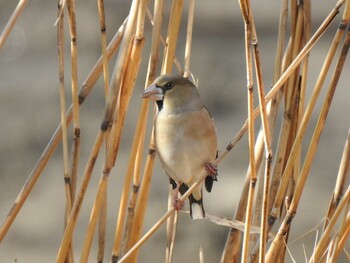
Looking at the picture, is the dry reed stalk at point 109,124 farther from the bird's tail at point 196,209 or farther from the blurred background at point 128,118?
the blurred background at point 128,118

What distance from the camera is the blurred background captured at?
9.67 ft

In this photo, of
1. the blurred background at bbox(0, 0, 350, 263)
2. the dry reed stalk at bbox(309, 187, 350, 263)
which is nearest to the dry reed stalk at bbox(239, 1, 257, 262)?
the dry reed stalk at bbox(309, 187, 350, 263)

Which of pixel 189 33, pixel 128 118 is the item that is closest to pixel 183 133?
pixel 189 33

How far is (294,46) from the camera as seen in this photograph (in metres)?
1.59

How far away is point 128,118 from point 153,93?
4.49 ft

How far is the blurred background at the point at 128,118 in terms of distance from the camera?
2.95m

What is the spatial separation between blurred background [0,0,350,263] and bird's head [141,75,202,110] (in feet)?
3.03

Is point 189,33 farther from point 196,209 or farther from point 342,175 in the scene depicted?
point 196,209

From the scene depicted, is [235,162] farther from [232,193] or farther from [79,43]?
[79,43]

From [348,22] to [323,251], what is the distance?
1.27 ft

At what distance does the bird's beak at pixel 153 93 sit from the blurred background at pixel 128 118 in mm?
1067

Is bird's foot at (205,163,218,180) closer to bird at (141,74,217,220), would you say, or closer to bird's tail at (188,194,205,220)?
bird at (141,74,217,220)

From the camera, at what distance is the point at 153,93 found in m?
1.73

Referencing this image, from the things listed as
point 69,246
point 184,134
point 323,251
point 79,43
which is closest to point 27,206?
point 79,43
